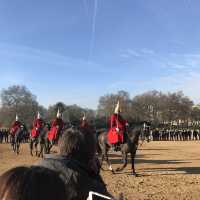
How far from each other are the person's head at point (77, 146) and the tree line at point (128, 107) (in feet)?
252

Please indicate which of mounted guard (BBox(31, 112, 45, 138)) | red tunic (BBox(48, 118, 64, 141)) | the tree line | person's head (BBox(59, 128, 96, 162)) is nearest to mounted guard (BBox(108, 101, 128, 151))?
red tunic (BBox(48, 118, 64, 141))

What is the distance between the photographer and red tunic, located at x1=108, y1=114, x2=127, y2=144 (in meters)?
16.6

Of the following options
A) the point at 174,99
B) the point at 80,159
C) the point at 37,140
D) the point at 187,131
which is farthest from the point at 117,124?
the point at 174,99

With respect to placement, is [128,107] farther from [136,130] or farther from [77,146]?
[77,146]

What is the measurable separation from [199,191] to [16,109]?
79.8 meters

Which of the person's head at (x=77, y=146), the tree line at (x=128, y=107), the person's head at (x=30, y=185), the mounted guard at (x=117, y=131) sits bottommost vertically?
the person's head at (x=30, y=185)

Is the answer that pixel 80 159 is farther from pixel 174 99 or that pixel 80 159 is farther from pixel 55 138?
pixel 174 99

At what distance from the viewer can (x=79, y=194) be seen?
2.74 metres

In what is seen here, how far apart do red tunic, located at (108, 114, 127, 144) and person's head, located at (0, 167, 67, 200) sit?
1476 cm

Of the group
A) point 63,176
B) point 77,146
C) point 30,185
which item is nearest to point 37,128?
point 77,146

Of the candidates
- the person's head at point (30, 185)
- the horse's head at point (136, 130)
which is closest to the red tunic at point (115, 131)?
the horse's head at point (136, 130)

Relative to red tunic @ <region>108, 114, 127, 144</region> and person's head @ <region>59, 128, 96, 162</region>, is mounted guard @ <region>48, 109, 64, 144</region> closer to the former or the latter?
red tunic @ <region>108, 114, 127, 144</region>

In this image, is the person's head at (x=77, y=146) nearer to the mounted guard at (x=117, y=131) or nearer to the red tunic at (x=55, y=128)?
the mounted guard at (x=117, y=131)

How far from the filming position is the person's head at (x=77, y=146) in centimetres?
309
